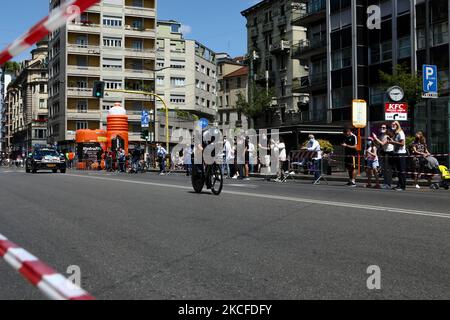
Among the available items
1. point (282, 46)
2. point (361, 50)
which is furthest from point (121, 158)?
point (282, 46)

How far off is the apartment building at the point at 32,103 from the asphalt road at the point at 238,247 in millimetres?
94222

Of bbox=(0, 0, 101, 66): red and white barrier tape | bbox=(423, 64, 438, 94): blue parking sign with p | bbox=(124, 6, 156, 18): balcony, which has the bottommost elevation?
bbox=(0, 0, 101, 66): red and white barrier tape

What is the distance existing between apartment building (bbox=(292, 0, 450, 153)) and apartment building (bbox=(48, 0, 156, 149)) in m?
35.7

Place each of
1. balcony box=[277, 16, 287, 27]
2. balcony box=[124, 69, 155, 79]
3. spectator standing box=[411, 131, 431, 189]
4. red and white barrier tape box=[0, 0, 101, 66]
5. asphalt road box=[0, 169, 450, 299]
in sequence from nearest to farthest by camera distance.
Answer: red and white barrier tape box=[0, 0, 101, 66] → asphalt road box=[0, 169, 450, 299] → spectator standing box=[411, 131, 431, 189] → balcony box=[277, 16, 287, 27] → balcony box=[124, 69, 155, 79]

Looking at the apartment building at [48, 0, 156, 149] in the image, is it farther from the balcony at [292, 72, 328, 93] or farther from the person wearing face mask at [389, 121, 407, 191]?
the person wearing face mask at [389, 121, 407, 191]

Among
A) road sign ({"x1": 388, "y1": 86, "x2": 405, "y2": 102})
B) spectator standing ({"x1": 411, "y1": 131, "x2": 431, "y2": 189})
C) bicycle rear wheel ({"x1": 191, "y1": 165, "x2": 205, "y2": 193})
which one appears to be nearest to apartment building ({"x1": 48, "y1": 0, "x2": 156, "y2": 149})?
road sign ({"x1": 388, "y1": 86, "x2": 405, "y2": 102})

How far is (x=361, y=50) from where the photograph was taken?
4100cm

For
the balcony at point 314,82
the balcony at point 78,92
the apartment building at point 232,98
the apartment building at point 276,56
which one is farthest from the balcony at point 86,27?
the balcony at point 314,82

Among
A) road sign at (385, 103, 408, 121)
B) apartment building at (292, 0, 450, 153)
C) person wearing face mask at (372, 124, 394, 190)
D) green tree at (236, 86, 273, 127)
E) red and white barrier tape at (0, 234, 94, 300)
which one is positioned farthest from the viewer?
green tree at (236, 86, 273, 127)

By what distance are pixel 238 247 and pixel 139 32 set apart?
77.5 m

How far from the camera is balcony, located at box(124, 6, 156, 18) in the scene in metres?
79.4

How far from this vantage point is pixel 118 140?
136 ft

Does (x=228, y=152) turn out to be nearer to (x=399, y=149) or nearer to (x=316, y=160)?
(x=316, y=160)
